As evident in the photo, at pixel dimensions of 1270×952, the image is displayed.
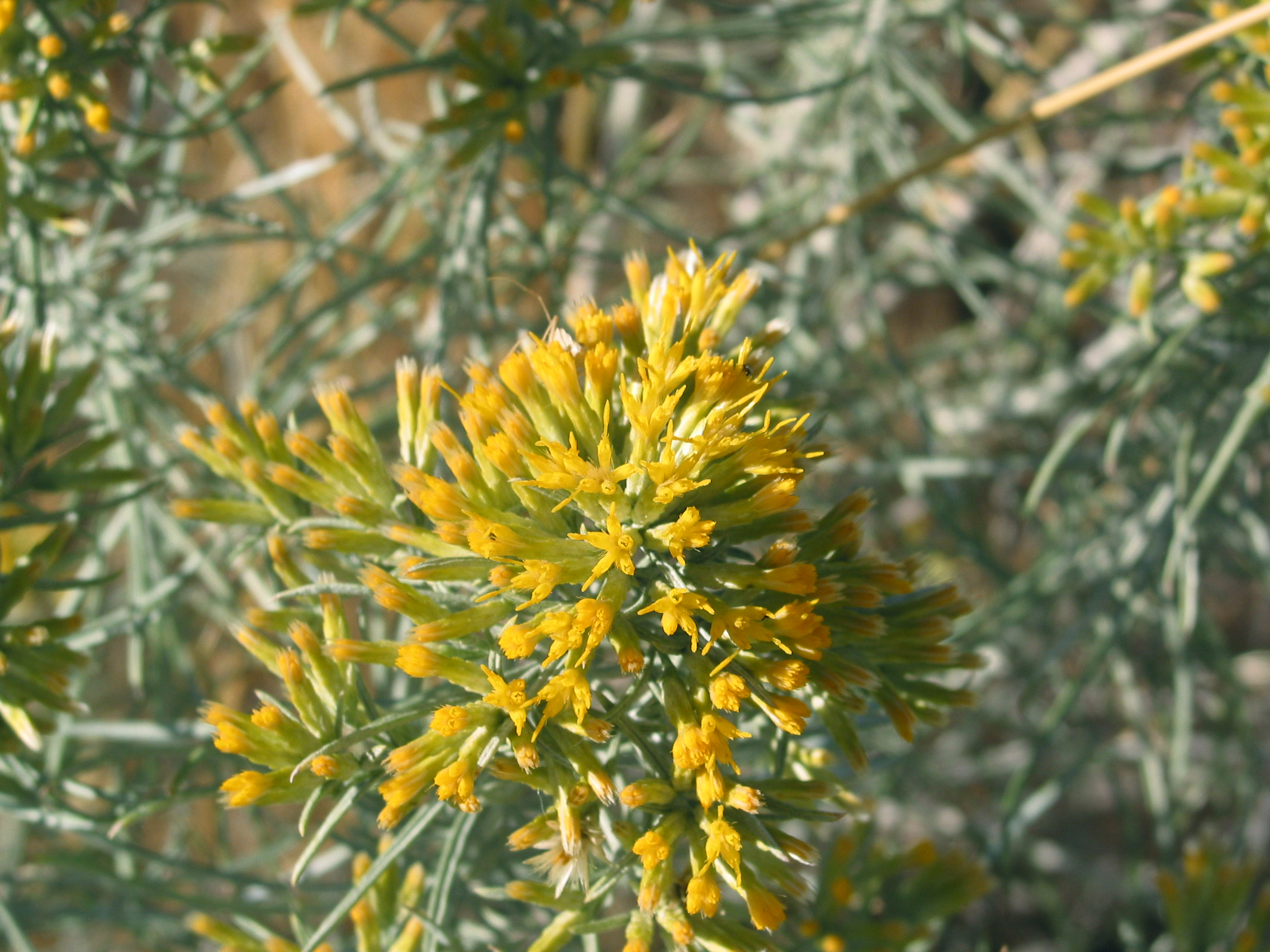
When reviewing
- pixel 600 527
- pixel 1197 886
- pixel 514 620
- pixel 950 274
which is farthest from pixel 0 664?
pixel 1197 886

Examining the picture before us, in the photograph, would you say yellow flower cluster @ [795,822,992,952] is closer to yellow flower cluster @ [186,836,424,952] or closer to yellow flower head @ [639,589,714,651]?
yellow flower cluster @ [186,836,424,952]

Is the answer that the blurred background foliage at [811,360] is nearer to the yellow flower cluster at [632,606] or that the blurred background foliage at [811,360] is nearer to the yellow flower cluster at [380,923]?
the yellow flower cluster at [380,923]

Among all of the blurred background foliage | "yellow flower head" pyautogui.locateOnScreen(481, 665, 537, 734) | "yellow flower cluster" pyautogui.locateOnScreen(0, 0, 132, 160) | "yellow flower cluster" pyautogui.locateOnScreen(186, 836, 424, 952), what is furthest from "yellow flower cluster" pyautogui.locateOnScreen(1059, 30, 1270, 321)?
"yellow flower cluster" pyautogui.locateOnScreen(0, 0, 132, 160)

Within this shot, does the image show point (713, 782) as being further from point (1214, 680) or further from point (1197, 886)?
point (1214, 680)

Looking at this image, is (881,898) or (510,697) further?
(881,898)

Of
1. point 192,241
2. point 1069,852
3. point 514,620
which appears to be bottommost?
point 1069,852

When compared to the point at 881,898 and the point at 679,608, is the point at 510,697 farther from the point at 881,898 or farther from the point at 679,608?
the point at 881,898

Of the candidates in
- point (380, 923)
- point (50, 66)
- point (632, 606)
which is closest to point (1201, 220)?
point (632, 606)
